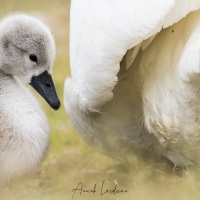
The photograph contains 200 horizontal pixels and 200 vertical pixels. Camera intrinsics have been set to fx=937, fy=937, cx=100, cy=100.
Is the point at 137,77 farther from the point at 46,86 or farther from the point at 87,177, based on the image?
the point at 87,177

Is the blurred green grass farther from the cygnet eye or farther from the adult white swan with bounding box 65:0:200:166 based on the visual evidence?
the cygnet eye

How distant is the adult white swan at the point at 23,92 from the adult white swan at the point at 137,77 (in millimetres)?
106

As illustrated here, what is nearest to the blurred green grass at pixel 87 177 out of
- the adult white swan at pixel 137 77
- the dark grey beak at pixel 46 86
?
the adult white swan at pixel 137 77

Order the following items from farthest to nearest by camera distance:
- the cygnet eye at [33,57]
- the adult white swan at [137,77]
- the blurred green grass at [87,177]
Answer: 1. the cygnet eye at [33,57]
2. the blurred green grass at [87,177]
3. the adult white swan at [137,77]

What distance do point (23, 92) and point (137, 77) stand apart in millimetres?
458

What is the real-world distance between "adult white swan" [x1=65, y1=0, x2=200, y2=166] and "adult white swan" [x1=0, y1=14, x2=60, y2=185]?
0.35 ft

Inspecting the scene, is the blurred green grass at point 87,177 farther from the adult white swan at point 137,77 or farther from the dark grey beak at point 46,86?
the dark grey beak at point 46,86

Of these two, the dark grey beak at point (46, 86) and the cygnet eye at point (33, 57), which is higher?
the cygnet eye at point (33, 57)

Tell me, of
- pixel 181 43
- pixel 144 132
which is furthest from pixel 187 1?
pixel 144 132

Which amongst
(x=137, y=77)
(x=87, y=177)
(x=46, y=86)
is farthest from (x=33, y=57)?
(x=87, y=177)

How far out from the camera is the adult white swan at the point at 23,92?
3.36m

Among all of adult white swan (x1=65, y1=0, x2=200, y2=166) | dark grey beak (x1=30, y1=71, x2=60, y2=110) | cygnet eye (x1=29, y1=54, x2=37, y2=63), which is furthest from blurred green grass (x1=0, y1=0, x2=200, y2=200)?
cygnet eye (x1=29, y1=54, x2=37, y2=63)

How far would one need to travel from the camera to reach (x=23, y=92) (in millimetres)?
3576

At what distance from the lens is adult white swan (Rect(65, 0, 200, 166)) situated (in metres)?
3.02
